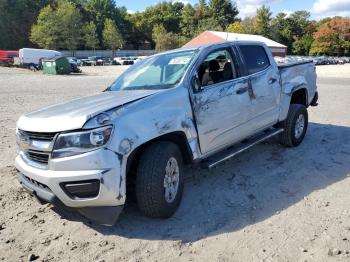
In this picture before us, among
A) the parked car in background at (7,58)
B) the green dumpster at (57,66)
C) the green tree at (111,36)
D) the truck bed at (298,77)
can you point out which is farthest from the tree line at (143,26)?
the truck bed at (298,77)

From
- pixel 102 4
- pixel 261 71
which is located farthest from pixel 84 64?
pixel 261 71

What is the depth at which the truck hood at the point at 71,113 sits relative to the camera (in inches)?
139

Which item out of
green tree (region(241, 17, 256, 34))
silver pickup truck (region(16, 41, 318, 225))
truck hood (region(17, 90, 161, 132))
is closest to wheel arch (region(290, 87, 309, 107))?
silver pickup truck (region(16, 41, 318, 225))

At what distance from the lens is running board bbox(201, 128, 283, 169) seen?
4.61 m

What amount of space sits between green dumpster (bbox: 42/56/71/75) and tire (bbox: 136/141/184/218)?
36.5m

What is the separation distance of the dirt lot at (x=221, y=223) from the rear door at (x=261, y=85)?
0.75 metres

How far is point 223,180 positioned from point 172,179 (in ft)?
4.39

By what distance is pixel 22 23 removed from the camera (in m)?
93.9

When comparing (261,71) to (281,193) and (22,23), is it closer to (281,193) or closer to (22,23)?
(281,193)

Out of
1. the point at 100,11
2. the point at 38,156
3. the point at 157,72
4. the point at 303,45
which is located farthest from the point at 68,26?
the point at 38,156

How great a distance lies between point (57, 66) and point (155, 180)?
121 feet

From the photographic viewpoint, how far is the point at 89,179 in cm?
348

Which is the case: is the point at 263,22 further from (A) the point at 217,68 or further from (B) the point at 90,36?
(A) the point at 217,68

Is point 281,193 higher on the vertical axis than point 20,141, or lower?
lower
